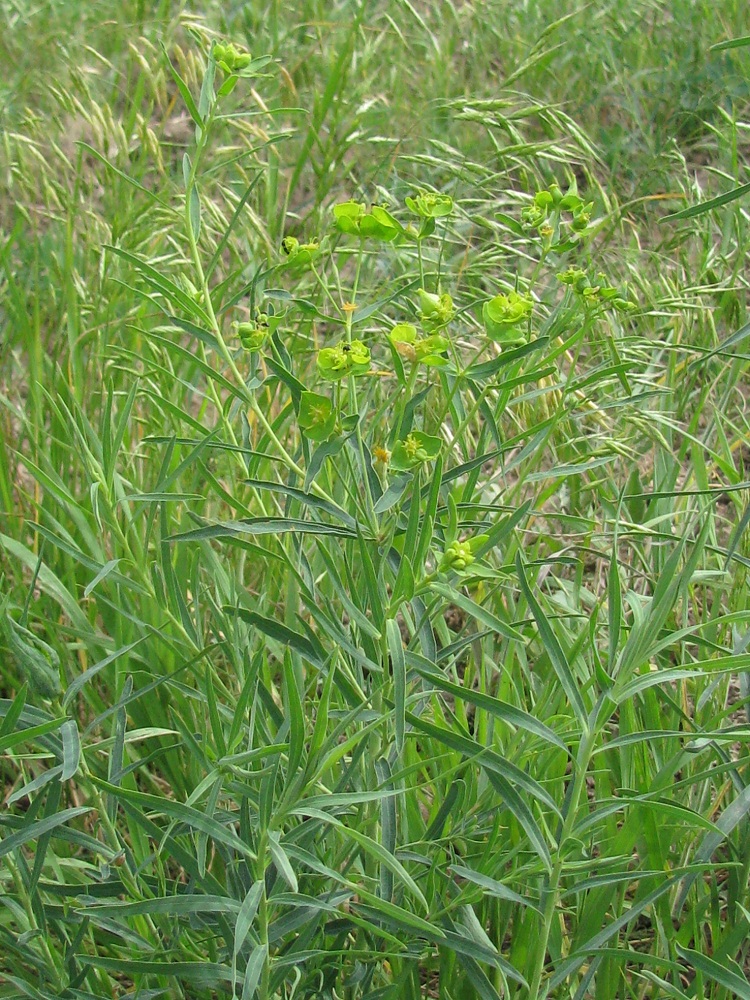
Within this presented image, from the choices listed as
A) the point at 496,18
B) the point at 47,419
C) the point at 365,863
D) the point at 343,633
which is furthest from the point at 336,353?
the point at 496,18

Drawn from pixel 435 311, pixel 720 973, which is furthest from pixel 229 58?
pixel 720 973

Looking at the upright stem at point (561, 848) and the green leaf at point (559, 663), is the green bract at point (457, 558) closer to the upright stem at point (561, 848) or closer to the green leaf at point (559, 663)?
the green leaf at point (559, 663)

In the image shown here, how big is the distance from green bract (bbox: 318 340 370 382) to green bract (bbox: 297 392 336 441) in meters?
0.02

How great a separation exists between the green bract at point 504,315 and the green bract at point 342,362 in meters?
0.11

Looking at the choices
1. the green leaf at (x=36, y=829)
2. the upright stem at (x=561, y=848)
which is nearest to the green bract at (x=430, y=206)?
the upright stem at (x=561, y=848)

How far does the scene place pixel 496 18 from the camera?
283cm

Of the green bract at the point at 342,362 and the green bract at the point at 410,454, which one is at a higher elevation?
the green bract at the point at 342,362

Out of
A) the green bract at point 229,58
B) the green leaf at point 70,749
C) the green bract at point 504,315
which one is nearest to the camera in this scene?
the green leaf at point 70,749

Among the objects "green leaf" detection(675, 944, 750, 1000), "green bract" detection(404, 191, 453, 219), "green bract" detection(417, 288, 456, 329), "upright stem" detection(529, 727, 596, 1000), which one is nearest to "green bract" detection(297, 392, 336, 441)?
"green bract" detection(417, 288, 456, 329)

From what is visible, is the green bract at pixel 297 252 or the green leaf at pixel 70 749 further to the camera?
the green bract at pixel 297 252

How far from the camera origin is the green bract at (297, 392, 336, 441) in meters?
0.85

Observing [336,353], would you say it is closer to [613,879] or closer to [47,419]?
[613,879]

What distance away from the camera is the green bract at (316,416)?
0.85 m

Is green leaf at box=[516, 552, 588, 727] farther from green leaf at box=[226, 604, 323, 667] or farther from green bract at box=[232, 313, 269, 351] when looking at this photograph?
green bract at box=[232, 313, 269, 351]
